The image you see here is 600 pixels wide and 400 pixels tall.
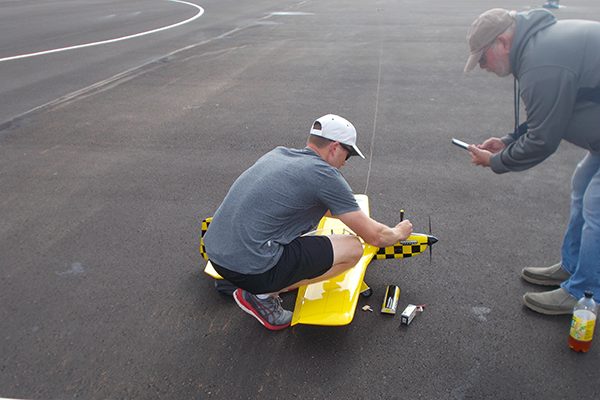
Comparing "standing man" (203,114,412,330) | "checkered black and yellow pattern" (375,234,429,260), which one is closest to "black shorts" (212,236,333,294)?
"standing man" (203,114,412,330)

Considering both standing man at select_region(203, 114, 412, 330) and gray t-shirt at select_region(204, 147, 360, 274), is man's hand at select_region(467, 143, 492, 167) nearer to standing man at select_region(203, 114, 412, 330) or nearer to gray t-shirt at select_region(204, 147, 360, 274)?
standing man at select_region(203, 114, 412, 330)

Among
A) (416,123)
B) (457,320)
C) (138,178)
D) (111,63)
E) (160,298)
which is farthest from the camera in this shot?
(111,63)

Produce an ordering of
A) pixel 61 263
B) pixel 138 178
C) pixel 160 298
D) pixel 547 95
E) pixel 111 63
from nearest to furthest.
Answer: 1. pixel 547 95
2. pixel 160 298
3. pixel 61 263
4. pixel 138 178
5. pixel 111 63

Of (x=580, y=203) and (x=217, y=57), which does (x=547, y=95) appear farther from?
(x=217, y=57)

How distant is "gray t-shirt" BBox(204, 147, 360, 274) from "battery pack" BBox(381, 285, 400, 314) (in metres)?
0.83

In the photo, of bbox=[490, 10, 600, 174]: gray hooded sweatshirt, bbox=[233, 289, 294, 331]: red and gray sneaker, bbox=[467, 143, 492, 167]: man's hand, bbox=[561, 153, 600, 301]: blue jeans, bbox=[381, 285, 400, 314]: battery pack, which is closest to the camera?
bbox=[490, 10, 600, 174]: gray hooded sweatshirt

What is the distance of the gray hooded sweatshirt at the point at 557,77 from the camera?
8.67 ft

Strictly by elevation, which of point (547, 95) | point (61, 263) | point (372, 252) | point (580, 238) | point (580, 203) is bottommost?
point (61, 263)

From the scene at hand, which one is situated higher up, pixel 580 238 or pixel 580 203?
pixel 580 203

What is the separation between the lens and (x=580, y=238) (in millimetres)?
3197

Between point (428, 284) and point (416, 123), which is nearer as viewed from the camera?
point (428, 284)

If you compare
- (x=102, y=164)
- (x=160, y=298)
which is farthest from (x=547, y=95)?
(x=102, y=164)

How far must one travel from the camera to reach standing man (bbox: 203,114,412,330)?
2.78m

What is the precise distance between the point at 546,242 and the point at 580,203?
2.87ft
